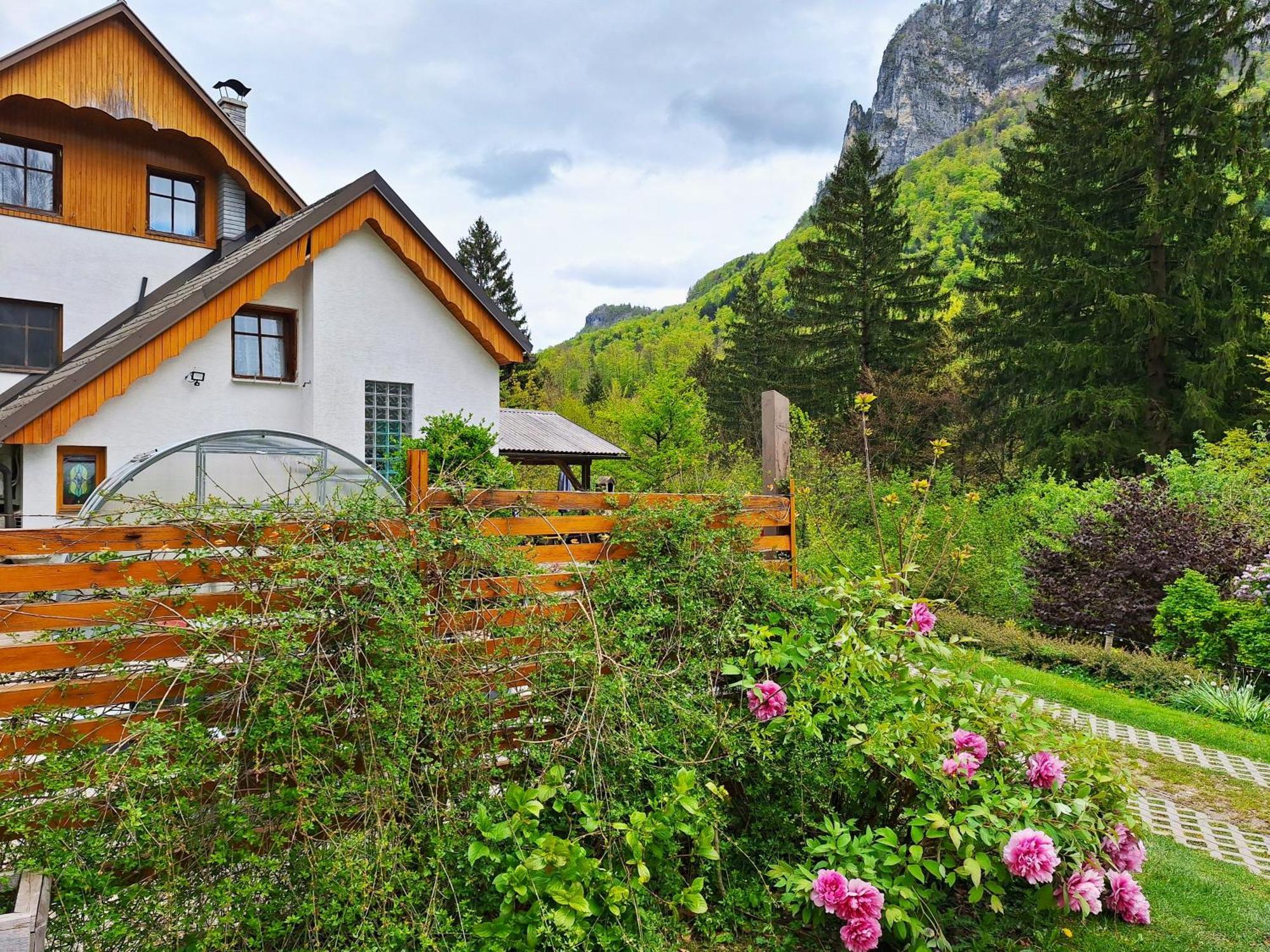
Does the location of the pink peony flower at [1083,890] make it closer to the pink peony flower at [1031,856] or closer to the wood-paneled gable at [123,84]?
the pink peony flower at [1031,856]

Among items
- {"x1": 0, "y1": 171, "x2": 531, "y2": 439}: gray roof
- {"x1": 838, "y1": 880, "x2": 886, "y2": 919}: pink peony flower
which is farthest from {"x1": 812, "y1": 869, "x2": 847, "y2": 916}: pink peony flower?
{"x1": 0, "y1": 171, "x2": 531, "y2": 439}: gray roof

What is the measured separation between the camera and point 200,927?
254 cm

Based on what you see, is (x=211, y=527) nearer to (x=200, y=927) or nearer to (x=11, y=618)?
(x=11, y=618)

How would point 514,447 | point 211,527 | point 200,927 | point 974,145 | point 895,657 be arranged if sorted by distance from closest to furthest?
point 200,927 → point 211,527 → point 895,657 → point 514,447 → point 974,145

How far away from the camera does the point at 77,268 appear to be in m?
12.1

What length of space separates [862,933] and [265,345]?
1196cm

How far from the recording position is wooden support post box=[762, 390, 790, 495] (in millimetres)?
5410

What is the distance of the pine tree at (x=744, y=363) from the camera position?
35.8 m

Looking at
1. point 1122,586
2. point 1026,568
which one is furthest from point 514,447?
point 1122,586

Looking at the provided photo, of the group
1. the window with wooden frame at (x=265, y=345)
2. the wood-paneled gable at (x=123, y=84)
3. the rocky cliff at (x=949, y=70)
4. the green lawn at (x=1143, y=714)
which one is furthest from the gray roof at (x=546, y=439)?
the rocky cliff at (x=949, y=70)

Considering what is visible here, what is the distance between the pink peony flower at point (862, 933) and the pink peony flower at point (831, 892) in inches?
2.1

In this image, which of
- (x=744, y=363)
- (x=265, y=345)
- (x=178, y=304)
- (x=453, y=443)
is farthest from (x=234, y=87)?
(x=744, y=363)

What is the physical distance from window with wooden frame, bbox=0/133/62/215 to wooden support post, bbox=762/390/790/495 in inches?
494

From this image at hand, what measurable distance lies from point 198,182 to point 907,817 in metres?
15.1
